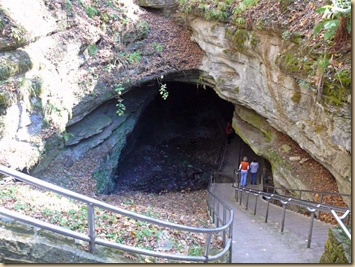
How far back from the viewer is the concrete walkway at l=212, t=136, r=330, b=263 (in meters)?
5.95

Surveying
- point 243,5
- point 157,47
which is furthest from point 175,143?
point 243,5

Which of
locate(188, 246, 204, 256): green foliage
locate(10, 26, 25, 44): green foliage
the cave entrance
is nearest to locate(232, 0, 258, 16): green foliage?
locate(10, 26, 25, 44): green foliage

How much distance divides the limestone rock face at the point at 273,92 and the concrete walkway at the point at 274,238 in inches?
67.1

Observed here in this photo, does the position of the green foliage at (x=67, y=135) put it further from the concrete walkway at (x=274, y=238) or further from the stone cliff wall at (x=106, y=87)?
the concrete walkway at (x=274, y=238)

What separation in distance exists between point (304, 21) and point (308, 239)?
552 cm

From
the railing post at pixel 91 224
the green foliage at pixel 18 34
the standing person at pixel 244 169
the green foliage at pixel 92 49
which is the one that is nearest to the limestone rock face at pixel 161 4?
the green foliage at pixel 92 49

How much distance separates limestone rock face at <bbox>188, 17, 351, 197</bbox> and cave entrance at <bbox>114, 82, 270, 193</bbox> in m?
4.06

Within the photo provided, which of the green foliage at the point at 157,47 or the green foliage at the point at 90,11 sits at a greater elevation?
the green foliage at the point at 90,11

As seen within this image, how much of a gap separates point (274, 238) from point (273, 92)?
492 cm

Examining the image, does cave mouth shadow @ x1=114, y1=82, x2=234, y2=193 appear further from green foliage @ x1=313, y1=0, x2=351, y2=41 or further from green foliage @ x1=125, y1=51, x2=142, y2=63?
green foliage @ x1=313, y1=0, x2=351, y2=41

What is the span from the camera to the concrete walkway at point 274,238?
19.5ft

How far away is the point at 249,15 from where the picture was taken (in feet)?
34.2

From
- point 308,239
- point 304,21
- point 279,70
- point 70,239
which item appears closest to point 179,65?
point 279,70

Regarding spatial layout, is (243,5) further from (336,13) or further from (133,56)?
(133,56)
